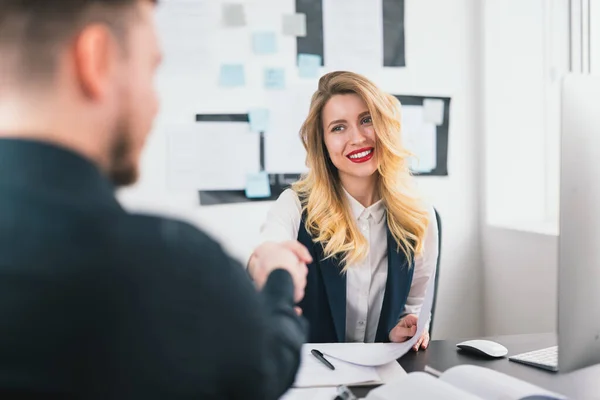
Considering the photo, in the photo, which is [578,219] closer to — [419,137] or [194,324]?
[194,324]

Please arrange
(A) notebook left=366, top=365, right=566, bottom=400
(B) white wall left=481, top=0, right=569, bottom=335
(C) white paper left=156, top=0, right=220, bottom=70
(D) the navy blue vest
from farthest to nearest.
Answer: (B) white wall left=481, top=0, right=569, bottom=335, (C) white paper left=156, top=0, right=220, bottom=70, (D) the navy blue vest, (A) notebook left=366, top=365, right=566, bottom=400

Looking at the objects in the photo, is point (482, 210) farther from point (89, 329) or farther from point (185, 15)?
point (89, 329)

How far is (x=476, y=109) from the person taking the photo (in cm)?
258

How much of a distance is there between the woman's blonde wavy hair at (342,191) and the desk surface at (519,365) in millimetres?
441

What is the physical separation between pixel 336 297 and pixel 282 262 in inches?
38.2

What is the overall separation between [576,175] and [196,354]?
1.83ft

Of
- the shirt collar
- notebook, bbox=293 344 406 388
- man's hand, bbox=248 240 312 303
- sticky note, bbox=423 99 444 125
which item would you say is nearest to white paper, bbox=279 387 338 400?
notebook, bbox=293 344 406 388

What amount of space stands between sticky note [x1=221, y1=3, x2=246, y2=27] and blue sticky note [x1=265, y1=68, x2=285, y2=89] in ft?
0.69

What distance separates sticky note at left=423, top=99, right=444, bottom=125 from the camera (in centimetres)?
254

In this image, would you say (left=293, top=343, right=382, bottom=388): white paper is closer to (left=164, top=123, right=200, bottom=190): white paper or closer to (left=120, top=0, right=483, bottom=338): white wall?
(left=164, top=123, right=200, bottom=190): white paper

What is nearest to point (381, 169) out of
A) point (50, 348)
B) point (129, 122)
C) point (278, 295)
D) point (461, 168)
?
point (461, 168)

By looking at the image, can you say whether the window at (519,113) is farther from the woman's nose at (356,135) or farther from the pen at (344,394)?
the pen at (344,394)

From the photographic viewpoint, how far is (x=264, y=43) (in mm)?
2293

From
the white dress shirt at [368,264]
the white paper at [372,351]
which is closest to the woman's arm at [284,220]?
the white dress shirt at [368,264]
